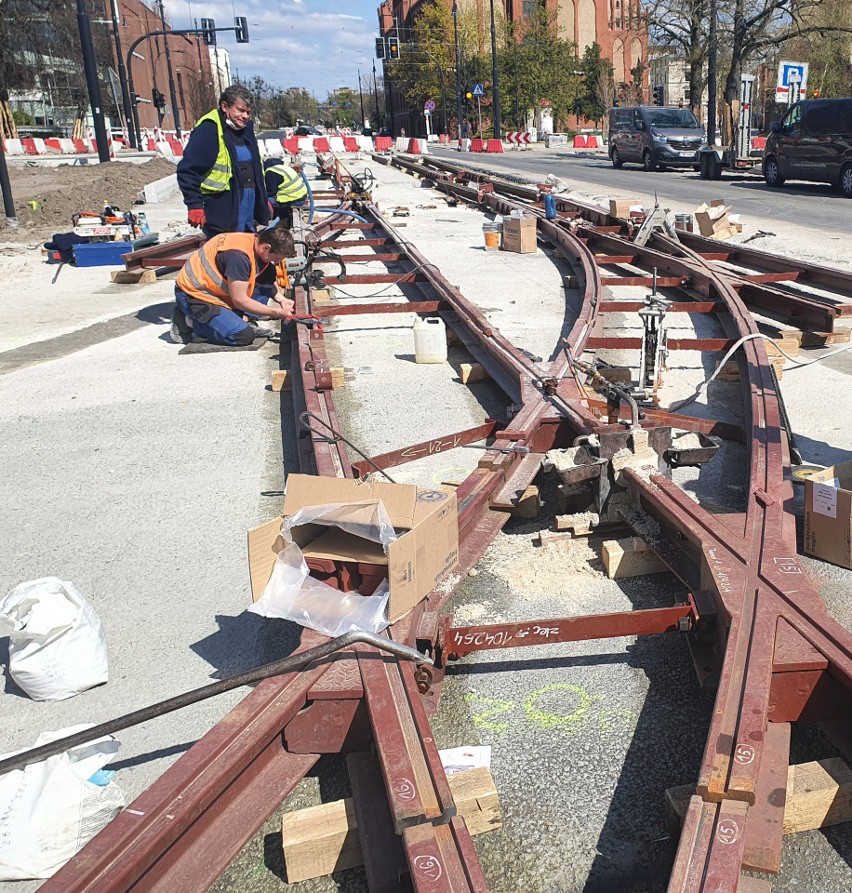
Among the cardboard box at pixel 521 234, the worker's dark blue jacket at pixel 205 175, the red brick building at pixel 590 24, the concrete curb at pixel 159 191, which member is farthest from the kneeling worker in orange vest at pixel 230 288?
the red brick building at pixel 590 24

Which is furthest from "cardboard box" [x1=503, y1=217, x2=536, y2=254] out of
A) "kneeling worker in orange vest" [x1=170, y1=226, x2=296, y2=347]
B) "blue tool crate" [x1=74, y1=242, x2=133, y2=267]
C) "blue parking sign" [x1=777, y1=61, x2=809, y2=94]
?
"blue parking sign" [x1=777, y1=61, x2=809, y2=94]

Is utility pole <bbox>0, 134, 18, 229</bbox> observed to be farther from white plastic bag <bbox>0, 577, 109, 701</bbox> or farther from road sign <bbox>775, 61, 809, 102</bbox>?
road sign <bbox>775, 61, 809, 102</bbox>

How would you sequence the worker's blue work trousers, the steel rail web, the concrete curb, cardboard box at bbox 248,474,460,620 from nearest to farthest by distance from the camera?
the steel rail web
cardboard box at bbox 248,474,460,620
the worker's blue work trousers
the concrete curb

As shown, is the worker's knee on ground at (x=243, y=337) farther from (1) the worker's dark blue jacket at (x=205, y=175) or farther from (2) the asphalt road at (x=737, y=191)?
(2) the asphalt road at (x=737, y=191)

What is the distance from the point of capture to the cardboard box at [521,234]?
40.4ft

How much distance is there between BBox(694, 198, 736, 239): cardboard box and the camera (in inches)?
509

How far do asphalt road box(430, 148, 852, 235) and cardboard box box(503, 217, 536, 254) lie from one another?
199 inches

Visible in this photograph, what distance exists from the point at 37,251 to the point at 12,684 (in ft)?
43.1

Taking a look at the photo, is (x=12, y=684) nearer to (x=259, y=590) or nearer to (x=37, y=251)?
(x=259, y=590)

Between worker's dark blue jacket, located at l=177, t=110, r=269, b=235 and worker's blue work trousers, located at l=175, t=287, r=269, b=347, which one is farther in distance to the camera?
worker's dark blue jacket, located at l=177, t=110, r=269, b=235

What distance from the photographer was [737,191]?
2138 cm

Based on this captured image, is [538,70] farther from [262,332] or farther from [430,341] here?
[430,341]

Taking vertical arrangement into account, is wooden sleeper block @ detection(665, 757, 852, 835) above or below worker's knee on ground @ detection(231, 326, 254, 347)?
below

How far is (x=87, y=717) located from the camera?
9.03ft
